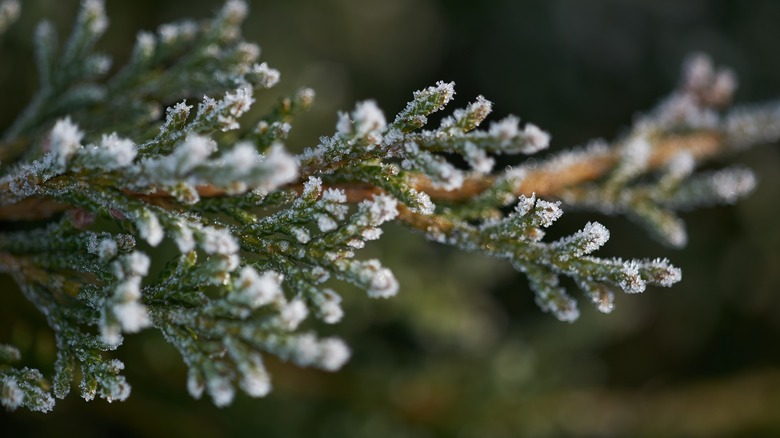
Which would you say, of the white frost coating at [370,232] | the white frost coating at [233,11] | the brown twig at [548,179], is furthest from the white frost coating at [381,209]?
the white frost coating at [233,11]

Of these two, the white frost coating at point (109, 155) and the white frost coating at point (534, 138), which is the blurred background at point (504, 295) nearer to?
the white frost coating at point (109, 155)

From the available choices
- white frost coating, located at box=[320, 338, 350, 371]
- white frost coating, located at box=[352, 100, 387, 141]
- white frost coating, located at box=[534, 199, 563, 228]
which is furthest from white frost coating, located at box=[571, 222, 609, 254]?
white frost coating, located at box=[320, 338, 350, 371]

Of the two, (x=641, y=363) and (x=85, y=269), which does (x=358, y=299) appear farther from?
(x=641, y=363)

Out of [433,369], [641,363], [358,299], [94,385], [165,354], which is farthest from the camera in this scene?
[641,363]

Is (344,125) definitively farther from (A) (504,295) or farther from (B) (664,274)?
(A) (504,295)

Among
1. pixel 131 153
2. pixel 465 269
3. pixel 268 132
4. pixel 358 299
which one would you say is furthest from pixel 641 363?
pixel 131 153

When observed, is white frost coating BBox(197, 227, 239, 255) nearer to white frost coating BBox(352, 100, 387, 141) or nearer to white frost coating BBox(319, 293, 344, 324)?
white frost coating BBox(319, 293, 344, 324)

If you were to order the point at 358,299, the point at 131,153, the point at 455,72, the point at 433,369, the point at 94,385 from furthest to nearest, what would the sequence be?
the point at 455,72 < the point at 433,369 < the point at 358,299 < the point at 94,385 < the point at 131,153
